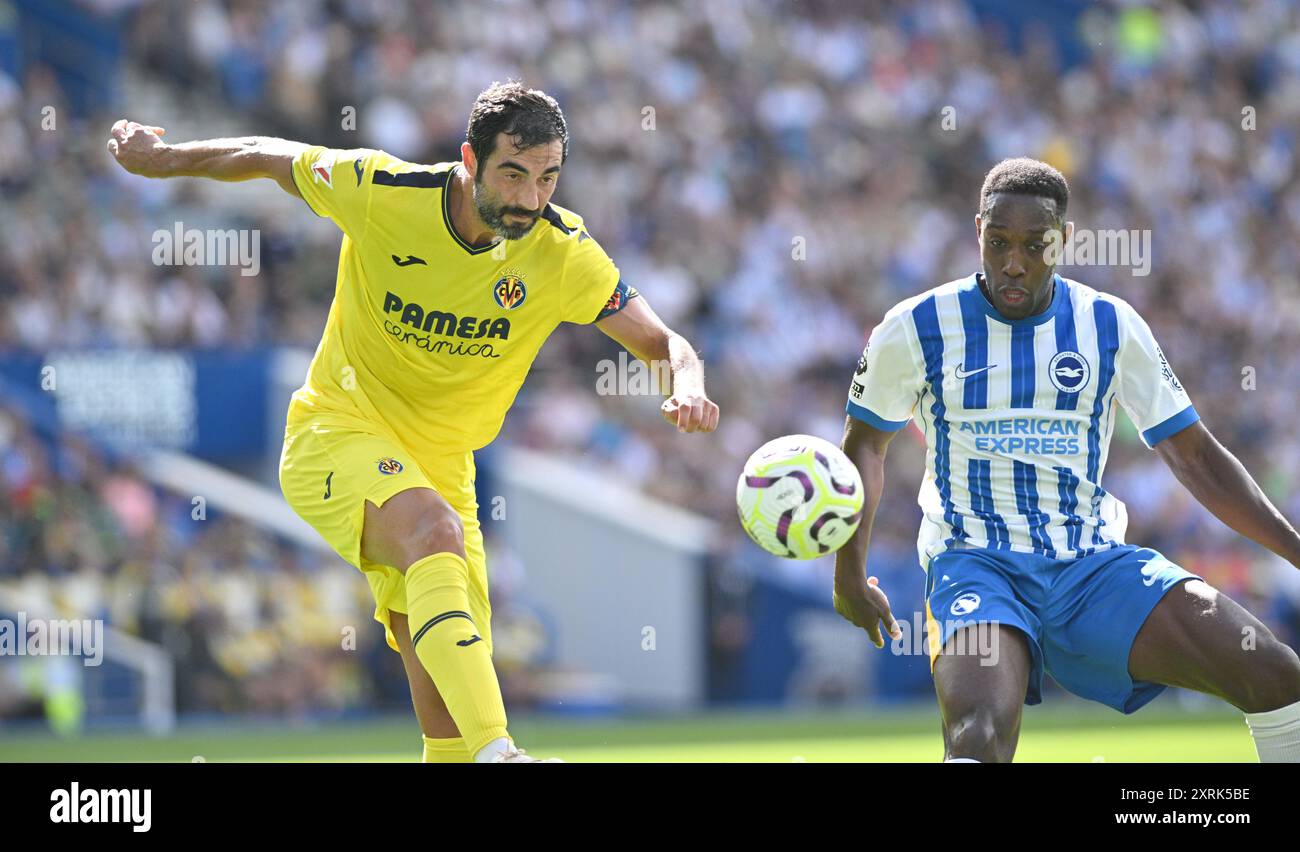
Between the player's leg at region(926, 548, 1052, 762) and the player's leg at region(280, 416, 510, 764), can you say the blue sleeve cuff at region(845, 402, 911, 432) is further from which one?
the player's leg at region(280, 416, 510, 764)

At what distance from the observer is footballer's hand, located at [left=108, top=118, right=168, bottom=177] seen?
6.49 m

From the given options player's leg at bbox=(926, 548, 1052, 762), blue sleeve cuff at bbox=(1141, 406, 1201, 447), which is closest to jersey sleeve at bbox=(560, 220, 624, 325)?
player's leg at bbox=(926, 548, 1052, 762)

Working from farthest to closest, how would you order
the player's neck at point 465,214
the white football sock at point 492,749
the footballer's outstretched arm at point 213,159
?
the footballer's outstretched arm at point 213,159, the player's neck at point 465,214, the white football sock at point 492,749

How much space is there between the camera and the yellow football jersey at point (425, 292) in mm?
6363

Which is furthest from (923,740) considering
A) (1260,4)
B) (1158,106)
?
(1260,4)

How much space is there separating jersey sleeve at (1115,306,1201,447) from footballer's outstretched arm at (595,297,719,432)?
141 cm

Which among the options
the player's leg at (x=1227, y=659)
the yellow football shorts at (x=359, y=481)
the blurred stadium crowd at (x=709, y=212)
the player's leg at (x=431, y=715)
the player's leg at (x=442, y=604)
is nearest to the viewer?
the player's leg at (x=1227, y=659)

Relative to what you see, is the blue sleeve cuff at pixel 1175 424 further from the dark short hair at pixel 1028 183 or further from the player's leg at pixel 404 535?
the player's leg at pixel 404 535

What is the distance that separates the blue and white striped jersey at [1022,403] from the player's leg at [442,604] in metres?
1.52

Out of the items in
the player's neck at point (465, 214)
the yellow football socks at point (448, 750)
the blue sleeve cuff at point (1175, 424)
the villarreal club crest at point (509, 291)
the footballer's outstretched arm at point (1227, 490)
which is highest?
the player's neck at point (465, 214)

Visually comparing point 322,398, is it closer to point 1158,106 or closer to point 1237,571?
point 1237,571

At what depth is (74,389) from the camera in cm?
1571

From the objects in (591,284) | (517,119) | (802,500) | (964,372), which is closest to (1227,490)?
(964,372)

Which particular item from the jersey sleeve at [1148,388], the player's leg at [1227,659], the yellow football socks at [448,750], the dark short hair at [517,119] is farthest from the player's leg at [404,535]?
the jersey sleeve at [1148,388]
